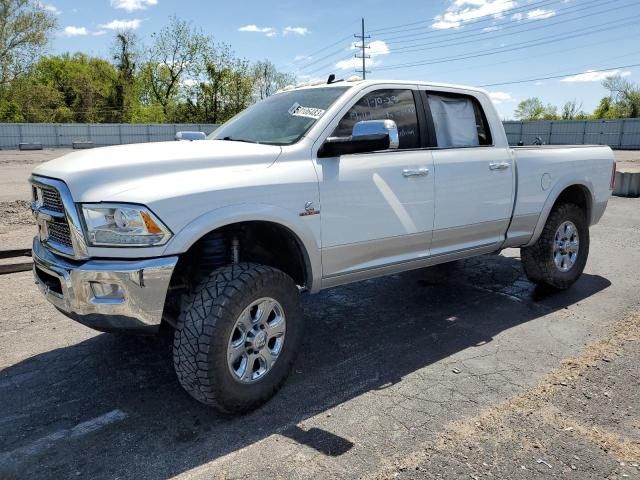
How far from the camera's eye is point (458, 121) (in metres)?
4.82

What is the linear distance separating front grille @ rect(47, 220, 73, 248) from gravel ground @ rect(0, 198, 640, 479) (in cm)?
103

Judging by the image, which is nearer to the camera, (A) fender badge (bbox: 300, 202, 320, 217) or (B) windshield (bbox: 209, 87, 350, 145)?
(A) fender badge (bbox: 300, 202, 320, 217)

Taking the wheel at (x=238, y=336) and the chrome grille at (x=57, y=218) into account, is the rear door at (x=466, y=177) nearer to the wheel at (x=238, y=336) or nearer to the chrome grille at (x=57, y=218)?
the wheel at (x=238, y=336)

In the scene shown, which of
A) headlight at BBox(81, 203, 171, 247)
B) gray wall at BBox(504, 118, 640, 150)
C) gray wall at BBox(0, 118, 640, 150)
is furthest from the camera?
gray wall at BBox(504, 118, 640, 150)

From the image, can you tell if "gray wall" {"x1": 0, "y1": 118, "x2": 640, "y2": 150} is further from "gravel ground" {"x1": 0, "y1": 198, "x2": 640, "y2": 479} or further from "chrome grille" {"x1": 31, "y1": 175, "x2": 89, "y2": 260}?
"chrome grille" {"x1": 31, "y1": 175, "x2": 89, "y2": 260}

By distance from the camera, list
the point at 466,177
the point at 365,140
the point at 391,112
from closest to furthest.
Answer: the point at 365,140, the point at 391,112, the point at 466,177

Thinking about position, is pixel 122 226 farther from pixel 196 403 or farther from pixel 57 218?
pixel 196 403

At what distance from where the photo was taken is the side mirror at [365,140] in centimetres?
349

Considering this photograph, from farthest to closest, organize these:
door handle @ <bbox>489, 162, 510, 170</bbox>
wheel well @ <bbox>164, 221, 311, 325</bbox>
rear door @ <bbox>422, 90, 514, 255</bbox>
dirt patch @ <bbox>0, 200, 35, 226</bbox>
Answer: dirt patch @ <bbox>0, 200, 35, 226</bbox>
door handle @ <bbox>489, 162, 510, 170</bbox>
rear door @ <bbox>422, 90, 514, 255</bbox>
wheel well @ <bbox>164, 221, 311, 325</bbox>

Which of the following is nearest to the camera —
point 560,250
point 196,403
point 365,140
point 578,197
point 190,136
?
point 196,403

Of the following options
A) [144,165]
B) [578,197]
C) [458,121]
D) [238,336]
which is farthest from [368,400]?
[578,197]

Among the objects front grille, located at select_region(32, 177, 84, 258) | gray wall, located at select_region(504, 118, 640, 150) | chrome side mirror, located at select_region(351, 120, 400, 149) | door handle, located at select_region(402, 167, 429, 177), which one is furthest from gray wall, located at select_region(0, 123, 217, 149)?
chrome side mirror, located at select_region(351, 120, 400, 149)

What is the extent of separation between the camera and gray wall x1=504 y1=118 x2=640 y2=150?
42.2 m

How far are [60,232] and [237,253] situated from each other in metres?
1.06
